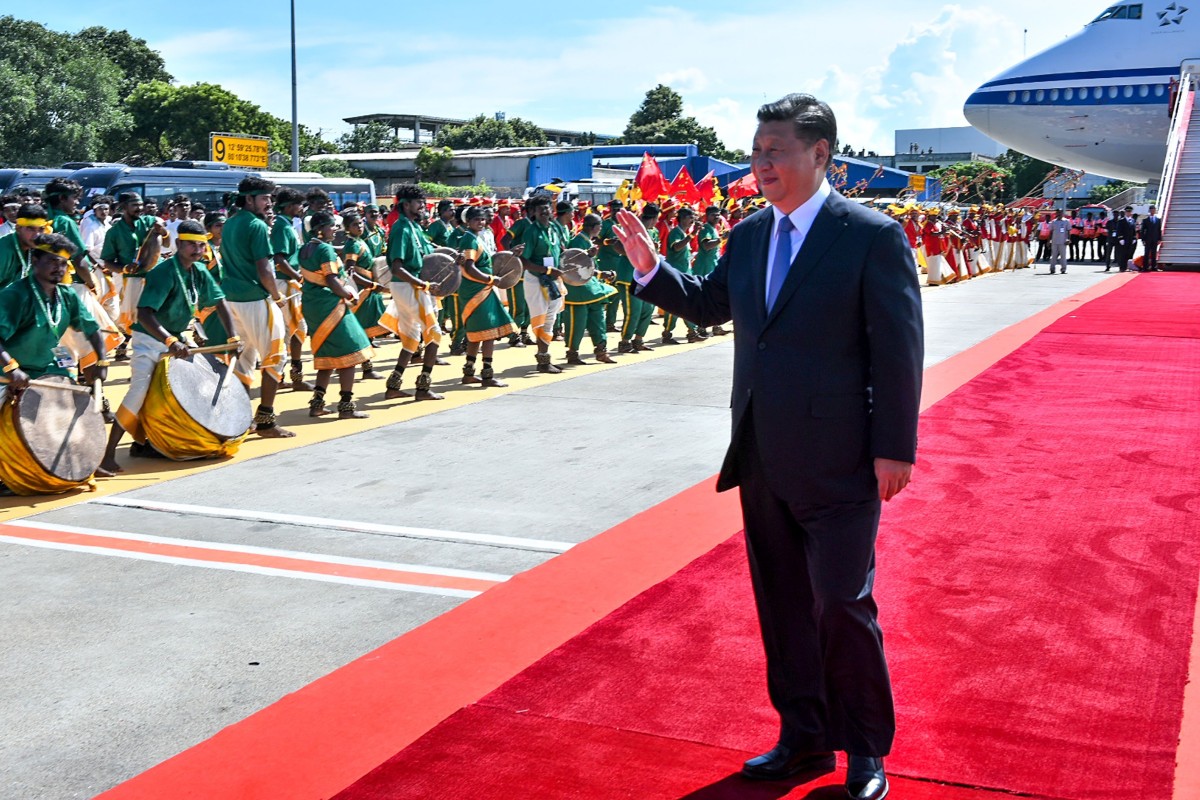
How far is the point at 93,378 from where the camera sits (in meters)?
8.70

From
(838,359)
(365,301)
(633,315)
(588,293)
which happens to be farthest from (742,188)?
(838,359)

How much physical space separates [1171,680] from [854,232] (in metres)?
2.14

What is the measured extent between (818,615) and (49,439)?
5.28 metres

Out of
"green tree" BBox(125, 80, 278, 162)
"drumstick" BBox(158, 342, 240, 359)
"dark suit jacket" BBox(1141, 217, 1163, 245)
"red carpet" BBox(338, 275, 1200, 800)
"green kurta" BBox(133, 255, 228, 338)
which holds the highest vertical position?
"green tree" BBox(125, 80, 278, 162)

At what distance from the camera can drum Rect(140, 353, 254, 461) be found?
7961 millimetres

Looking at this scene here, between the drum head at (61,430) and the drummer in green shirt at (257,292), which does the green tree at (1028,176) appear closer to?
the drummer in green shirt at (257,292)

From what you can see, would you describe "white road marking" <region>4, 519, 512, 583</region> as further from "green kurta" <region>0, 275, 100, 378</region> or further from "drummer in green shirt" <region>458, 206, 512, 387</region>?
"drummer in green shirt" <region>458, 206, 512, 387</region>

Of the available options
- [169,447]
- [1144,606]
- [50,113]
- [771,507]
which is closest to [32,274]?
[169,447]

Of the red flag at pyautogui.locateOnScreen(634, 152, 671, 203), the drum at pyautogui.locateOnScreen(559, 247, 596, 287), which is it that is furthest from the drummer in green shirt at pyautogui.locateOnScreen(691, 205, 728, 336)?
the red flag at pyautogui.locateOnScreen(634, 152, 671, 203)

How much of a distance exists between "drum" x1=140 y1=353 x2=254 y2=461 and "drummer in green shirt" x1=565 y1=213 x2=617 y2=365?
5.77 m

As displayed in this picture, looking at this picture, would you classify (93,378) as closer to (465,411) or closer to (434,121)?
(465,411)

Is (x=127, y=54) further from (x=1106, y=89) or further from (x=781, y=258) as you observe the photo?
(x=781, y=258)

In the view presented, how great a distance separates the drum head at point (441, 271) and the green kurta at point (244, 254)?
1.96 metres

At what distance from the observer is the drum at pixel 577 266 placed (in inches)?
511
